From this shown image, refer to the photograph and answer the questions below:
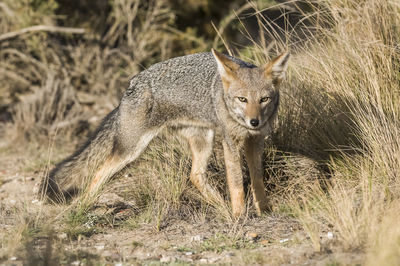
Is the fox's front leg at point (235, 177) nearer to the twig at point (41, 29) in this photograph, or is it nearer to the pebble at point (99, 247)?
the pebble at point (99, 247)

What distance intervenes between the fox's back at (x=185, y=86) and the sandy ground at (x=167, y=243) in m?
1.05

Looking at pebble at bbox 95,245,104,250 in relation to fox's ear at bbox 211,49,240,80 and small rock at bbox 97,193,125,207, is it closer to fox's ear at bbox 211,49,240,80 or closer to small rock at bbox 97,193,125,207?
small rock at bbox 97,193,125,207

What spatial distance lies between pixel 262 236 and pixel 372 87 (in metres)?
1.75

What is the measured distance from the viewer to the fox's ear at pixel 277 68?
175 inches

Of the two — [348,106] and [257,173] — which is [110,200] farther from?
[348,106]

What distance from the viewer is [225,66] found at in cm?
450

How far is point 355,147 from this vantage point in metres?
4.78

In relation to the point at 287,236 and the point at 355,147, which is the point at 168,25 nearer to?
the point at 355,147

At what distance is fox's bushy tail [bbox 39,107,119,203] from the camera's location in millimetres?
5215

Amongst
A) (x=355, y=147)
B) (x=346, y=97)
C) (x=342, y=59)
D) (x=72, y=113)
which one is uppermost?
(x=342, y=59)

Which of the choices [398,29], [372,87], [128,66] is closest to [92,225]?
[372,87]

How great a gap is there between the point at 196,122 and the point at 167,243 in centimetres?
145

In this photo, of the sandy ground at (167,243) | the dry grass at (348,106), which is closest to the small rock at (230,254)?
the sandy ground at (167,243)

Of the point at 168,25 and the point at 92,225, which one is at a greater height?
the point at 168,25
